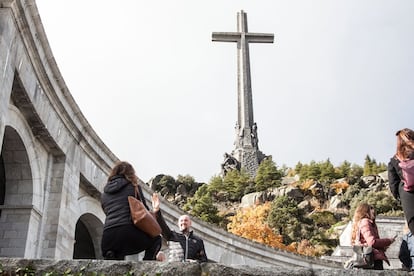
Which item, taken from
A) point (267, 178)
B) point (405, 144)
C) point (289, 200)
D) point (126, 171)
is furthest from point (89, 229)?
point (267, 178)

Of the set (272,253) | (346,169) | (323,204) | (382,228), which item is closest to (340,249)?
(382,228)

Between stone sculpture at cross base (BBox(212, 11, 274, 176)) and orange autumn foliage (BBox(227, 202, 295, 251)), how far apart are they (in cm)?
1506

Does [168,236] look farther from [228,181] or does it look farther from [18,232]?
[228,181]

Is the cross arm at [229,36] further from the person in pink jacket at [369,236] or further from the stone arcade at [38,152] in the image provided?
the person in pink jacket at [369,236]

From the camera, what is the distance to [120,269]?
588cm

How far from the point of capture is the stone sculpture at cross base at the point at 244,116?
2768 inches

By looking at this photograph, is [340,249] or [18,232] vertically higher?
[340,249]

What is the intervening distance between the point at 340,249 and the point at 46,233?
1901 cm

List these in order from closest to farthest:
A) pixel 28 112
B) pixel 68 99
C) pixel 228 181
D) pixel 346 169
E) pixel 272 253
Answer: pixel 28 112 < pixel 68 99 < pixel 272 253 < pixel 228 181 < pixel 346 169

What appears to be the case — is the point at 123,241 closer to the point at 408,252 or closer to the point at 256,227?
the point at 408,252

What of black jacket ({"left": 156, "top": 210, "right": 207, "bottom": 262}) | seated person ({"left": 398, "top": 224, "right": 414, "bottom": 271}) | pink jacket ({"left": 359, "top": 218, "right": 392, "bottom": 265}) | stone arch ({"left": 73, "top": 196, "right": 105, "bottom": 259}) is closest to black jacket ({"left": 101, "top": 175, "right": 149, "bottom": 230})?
black jacket ({"left": 156, "top": 210, "right": 207, "bottom": 262})

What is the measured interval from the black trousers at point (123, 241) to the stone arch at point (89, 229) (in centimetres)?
757

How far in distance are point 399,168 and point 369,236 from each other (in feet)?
5.26

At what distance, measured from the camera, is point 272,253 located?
71.5 ft
